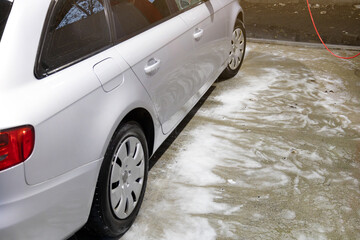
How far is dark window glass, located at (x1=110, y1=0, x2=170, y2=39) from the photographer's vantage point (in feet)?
8.87

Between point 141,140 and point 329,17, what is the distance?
6.99 metres

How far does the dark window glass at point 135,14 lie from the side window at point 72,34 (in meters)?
0.16

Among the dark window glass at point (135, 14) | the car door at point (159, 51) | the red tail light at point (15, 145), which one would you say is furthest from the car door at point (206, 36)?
the red tail light at point (15, 145)

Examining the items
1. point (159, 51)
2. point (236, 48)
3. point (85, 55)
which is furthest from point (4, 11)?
point (236, 48)

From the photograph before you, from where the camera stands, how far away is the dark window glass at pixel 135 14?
106 inches

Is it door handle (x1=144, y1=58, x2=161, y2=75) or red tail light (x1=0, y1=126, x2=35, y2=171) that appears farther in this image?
door handle (x1=144, y1=58, x2=161, y2=75)

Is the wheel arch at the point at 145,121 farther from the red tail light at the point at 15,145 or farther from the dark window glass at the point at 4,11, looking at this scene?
the dark window glass at the point at 4,11

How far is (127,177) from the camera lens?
271 centimetres

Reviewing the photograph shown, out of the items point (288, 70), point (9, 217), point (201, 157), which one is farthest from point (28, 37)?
point (288, 70)

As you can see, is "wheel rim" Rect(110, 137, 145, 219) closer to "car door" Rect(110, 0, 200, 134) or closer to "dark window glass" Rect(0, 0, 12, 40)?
"car door" Rect(110, 0, 200, 134)

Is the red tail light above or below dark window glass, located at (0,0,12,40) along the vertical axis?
below

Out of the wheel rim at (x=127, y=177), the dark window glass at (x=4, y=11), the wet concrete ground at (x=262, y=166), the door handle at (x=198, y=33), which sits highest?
→ the dark window glass at (x=4, y=11)

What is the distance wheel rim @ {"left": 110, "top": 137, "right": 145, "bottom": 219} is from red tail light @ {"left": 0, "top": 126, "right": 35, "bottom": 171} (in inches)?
28.0

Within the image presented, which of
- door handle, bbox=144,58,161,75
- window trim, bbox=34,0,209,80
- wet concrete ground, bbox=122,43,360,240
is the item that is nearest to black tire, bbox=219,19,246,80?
wet concrete ground, bbox=122,43,360,240
